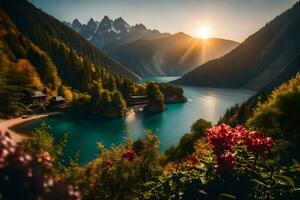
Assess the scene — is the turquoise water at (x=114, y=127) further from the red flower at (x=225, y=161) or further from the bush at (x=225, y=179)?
the red flower at (x=225, y=161)

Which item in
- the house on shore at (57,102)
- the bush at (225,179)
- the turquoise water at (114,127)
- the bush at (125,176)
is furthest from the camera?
the house on shore at (57,102)

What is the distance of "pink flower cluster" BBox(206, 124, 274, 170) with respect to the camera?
15289 mm

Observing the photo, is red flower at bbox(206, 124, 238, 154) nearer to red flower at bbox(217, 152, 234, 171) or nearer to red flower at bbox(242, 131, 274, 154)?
red flower at bbox(217, 152, 234, 171)

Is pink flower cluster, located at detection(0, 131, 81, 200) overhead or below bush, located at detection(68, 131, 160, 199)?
overhead

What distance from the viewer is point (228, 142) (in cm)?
1579

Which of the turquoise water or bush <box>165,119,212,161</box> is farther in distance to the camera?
the turquoise water

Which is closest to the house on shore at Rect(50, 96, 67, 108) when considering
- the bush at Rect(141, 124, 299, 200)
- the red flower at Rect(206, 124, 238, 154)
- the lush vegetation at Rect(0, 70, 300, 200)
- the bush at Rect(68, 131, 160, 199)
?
the lush vegetation at Rect(0, 70, 300, 200)

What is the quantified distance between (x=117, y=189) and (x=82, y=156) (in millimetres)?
69377

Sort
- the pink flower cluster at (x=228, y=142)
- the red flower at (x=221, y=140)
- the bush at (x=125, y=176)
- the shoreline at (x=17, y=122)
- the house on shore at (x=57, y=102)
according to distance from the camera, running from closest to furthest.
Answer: the pink flower cluster at (x=228, y=142), the red flower at (x=221, y=140), the bush at (x=125, y=176), the shoreline at (x=17, y=122), the house on shore at (x=57, y=102)

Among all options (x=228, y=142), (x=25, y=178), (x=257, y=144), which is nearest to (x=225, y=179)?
(x=228, y=142)

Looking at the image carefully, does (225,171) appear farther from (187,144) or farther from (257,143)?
(187,144)

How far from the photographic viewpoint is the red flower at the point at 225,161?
1518 cm

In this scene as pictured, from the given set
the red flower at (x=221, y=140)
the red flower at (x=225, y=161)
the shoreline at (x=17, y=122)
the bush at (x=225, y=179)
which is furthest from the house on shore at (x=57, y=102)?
the red flower at (x=225, y=161)

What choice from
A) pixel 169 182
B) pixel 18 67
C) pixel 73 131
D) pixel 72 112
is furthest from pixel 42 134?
pixel 72 112
